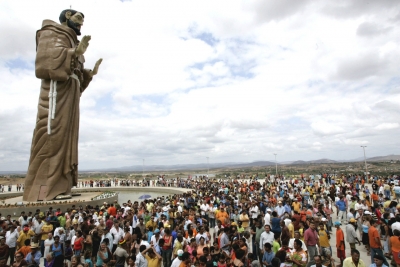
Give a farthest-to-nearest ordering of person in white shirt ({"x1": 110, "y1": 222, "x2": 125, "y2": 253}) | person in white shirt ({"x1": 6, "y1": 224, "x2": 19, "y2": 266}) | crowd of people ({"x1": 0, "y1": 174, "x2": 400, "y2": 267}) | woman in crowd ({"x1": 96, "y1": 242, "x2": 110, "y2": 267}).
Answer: person in white shirt ({"x1": 6, "y1": 224, "x2": 19, "y2": 266}), person in white shirt ({"x1": 110, "y1": 222, "x2": 125, "y2": 253}), woman in crowd ({"x1": 96, "y1": 242, "x2": 110, "y2": 267}), crowd of people ({"x1": 0, "y1": 174, "x2": 400, "y2": 267})

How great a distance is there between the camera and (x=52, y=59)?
63.9ft

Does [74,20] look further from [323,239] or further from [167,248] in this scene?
[323,239]

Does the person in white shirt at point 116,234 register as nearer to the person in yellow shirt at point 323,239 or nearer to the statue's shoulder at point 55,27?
the person in yellow shirt at point 323,239

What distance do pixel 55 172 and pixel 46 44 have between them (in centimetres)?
893

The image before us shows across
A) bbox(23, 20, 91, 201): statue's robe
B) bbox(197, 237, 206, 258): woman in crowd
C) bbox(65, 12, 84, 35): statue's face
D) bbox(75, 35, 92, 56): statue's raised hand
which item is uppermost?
bbox(65, 12, 84, 35): statue's face

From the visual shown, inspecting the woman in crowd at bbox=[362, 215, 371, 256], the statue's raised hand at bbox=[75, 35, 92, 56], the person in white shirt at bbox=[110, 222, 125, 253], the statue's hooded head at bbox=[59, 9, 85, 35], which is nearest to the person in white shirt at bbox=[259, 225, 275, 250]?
the woman in crowd at bbox=[362, 215, 371, 256]

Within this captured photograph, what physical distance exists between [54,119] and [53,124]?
14.1 inches

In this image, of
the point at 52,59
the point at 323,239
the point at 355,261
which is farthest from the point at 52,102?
the point at 355,261

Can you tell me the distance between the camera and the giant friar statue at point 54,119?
19500 mm

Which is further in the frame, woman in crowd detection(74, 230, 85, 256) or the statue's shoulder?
the statue's shoulder

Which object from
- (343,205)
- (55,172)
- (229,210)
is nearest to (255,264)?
(229,210)

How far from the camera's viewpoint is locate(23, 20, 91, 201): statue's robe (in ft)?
64.0

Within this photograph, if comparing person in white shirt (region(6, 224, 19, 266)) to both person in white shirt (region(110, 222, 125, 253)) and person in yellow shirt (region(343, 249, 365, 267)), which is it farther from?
person in yellow shirt (region(343, 249, 365, 267))

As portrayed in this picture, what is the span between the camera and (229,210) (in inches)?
553
